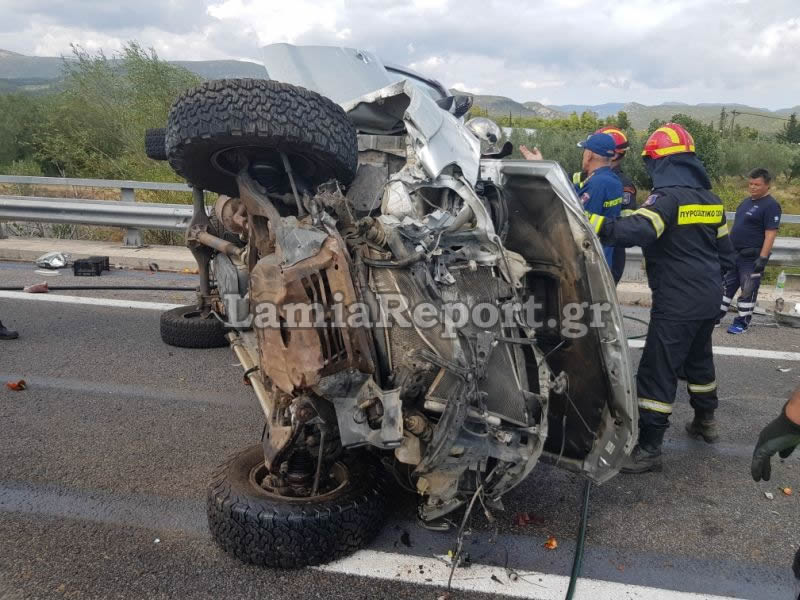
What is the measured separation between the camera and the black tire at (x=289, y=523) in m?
2.36

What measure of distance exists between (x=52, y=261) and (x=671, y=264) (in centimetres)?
667

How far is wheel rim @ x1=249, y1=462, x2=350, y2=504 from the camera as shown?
2.51 metres

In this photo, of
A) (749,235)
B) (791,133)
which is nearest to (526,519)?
(749,235)

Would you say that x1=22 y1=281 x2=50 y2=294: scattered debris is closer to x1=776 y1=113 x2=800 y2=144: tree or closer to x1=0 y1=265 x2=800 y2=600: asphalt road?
x1=0 y1=265 x2=800 y2=600: asphalt road

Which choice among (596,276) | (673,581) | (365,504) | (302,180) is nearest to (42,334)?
(302,180)

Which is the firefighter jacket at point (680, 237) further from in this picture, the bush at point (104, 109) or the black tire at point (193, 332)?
the bush at point (104, 109)

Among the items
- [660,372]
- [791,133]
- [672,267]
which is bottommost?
[660,372]

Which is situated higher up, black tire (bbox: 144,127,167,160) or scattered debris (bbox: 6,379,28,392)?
black tire (bbox: 144,127,167,160)

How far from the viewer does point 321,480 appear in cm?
264

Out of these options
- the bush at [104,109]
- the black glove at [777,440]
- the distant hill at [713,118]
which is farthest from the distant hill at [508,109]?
the black glove at [777,440]

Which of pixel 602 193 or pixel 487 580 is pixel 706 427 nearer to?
pixel 602 193

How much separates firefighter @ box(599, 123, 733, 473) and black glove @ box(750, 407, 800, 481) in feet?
4.17

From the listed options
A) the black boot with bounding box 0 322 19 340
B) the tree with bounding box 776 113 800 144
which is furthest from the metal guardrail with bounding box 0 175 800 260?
the tree with bounding box 776 113 800 144

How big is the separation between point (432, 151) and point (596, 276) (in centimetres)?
83
